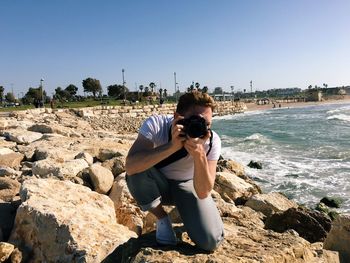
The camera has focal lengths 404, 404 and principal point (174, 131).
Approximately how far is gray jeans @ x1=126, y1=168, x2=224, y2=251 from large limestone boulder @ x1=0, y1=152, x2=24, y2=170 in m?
4.91

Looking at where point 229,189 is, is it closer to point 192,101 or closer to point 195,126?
point 192,101

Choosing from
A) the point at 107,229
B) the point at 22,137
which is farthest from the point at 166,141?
the point at 22,137

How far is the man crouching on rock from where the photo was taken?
9.57 feet

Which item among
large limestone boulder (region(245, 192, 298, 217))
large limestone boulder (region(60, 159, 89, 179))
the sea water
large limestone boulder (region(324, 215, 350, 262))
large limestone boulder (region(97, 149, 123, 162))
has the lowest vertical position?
the sea water

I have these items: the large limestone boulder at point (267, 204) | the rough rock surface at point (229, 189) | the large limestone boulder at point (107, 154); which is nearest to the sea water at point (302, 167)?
the rough rock surface at point (229, 189)

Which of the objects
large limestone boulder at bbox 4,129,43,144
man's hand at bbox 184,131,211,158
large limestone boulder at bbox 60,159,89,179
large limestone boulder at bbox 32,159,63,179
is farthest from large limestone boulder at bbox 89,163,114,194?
large limestone boulder at bbox 4,129,43,144

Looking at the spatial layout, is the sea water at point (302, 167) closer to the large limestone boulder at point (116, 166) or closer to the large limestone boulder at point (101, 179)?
the large limestone boulder at point (116, 166)

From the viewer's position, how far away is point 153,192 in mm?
3268

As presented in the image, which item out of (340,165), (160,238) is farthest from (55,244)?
Answer: (340,165)

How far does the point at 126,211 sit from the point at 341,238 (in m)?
2.45

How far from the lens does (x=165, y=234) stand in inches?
126

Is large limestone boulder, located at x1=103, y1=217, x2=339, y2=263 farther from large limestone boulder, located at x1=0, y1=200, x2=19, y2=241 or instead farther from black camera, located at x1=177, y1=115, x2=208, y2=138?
large limestone boulder, located at x1=0, y1=200, x2=19, y2=241

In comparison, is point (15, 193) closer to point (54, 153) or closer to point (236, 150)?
point (54, 153)

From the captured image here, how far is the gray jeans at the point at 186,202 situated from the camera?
3049 mm
